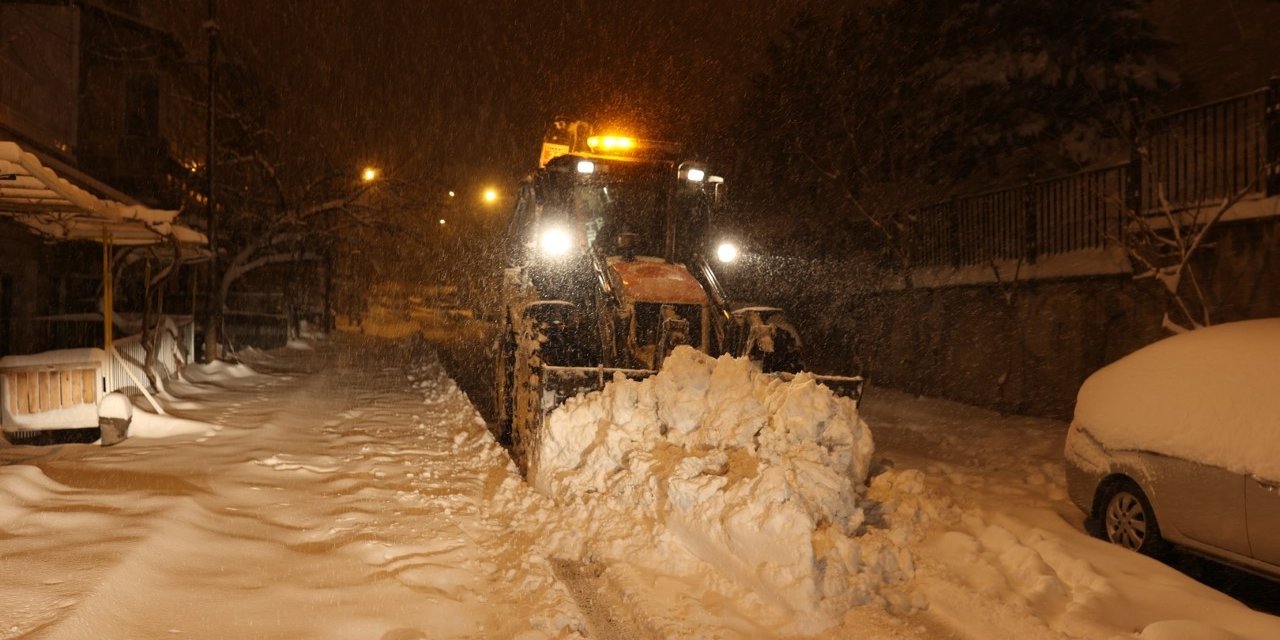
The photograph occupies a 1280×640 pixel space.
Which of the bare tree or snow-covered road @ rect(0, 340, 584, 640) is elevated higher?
the bare tree

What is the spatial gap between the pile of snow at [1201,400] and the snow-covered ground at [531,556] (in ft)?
2.74

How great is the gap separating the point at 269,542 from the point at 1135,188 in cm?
1076

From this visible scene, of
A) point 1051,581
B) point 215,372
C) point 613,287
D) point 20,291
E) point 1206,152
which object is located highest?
point 1206,152

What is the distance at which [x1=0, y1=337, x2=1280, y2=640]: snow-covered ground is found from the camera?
180 inches

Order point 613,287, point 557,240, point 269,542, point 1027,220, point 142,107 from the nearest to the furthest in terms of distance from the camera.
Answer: point 269,542 → point 613,287 → point 557,240 → point 1027,220 → point 142,107

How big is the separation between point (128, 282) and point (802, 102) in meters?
16.5

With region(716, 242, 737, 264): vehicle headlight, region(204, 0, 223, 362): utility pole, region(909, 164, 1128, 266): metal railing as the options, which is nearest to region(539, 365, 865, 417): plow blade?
region(716, 242, 737, 264): vehicle headlight

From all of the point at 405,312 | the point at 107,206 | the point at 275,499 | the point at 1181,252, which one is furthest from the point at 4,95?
the point at 405,312

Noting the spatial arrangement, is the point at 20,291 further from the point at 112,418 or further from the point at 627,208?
the point at 627,208

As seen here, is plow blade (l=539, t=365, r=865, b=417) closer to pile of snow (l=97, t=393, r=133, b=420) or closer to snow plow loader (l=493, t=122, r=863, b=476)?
snow plow loader (l=493, t=122, r=863, b=476)

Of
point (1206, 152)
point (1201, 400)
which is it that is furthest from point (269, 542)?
point (1206, 152)

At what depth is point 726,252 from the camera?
399 inches

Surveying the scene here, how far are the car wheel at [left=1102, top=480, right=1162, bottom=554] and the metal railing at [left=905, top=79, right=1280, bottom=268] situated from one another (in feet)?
15.8

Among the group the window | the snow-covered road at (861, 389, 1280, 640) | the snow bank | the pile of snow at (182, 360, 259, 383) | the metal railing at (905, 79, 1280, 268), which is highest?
the window
